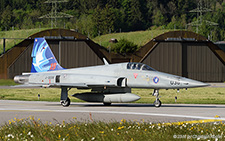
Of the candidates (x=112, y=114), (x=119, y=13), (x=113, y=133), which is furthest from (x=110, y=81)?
(x=119, y=13)

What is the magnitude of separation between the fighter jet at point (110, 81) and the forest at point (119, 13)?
123 m

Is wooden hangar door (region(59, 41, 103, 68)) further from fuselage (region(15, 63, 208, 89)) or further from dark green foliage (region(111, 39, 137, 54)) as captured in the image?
fuselage (region(15, 63, 208, 89))

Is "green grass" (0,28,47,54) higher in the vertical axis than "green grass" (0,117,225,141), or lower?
higher

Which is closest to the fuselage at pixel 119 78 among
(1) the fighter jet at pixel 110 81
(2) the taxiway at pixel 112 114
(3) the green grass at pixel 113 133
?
(1) the fighter jet at pixel 110 81

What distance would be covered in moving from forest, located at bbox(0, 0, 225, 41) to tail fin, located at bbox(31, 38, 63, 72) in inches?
4702

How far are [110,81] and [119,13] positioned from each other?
14666cm

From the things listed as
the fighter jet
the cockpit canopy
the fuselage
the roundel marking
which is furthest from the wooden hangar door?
the roundel marking

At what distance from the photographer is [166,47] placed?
6781 centimetres

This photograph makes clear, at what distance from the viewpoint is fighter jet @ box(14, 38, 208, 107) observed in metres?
23.0

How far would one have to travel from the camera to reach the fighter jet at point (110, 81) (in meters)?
23.0

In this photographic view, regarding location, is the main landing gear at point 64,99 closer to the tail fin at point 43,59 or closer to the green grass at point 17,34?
the tail fin at point 43,59

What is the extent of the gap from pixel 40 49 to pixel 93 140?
59.8 feet

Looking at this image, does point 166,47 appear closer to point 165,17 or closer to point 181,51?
point 181,51

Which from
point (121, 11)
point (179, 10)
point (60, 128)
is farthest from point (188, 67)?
point (179, 10)
